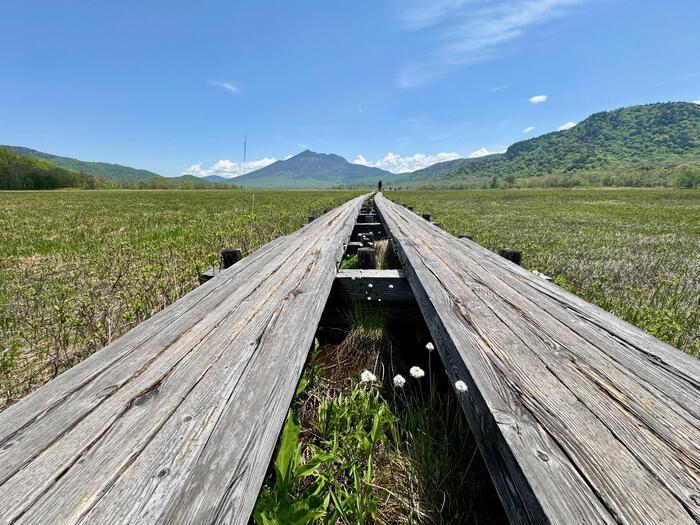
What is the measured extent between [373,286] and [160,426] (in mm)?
2268

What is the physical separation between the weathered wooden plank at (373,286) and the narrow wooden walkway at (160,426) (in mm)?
1071

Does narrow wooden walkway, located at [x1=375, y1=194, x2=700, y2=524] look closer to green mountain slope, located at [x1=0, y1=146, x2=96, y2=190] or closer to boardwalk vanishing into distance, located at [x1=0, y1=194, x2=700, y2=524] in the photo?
boardwalk vanishing into distance, located at [x1=0, y1=194, x2=700, y2=524]

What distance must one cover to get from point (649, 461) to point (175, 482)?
4.81ft

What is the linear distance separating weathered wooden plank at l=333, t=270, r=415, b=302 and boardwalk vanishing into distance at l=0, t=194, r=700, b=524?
0.92 metres

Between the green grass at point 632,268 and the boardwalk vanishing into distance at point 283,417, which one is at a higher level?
the boardwalk vanishing into distance at point 283,417

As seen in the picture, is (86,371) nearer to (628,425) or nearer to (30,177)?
(628,425)

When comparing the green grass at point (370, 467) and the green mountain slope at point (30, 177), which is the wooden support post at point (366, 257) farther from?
the green mountain slope at point (30, 177)

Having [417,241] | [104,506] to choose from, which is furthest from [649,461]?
[417,241]

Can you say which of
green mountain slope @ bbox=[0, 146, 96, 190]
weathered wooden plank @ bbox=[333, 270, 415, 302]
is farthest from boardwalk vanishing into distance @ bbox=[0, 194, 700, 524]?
green mountain slope @ bbox=[0, 146, 96, 190]

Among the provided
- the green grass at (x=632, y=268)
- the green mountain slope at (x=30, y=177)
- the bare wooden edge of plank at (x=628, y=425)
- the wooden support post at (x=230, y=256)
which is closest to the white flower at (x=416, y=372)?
the bare wooden edge of plank at (x=628, y=425)

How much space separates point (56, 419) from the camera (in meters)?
1.28

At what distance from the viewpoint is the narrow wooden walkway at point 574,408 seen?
0.90 metres

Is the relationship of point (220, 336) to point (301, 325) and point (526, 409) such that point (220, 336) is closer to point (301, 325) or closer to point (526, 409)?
point (301, 325)

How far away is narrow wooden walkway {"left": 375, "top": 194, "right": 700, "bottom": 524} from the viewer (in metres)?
0.90
